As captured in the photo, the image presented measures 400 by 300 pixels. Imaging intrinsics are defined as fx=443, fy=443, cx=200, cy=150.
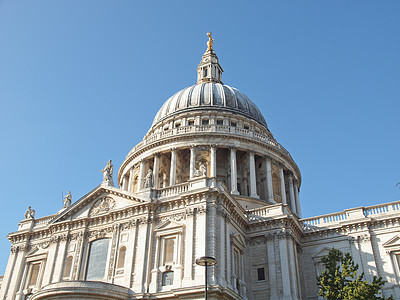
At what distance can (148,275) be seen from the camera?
31312mm

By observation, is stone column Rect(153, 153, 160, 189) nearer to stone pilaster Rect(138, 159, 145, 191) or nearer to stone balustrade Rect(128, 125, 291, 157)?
stone pilaster Rect(138, 159, 145, 191)

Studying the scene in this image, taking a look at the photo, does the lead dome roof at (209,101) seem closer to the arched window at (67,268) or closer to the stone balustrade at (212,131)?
the stone balustrade at (212,131)

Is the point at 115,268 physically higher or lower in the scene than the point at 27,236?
lower

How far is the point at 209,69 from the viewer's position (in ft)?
214

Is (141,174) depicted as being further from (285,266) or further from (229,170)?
(285,266)

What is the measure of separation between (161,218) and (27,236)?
1382cm

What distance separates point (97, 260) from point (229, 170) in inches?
800

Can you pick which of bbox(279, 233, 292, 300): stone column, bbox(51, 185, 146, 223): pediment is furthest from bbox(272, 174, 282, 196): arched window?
bbox(51, 185, 146, 223): pediment

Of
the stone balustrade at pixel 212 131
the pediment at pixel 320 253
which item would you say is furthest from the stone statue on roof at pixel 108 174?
the pediment at pixel 320 253

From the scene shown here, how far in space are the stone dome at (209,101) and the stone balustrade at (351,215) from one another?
2133 cm

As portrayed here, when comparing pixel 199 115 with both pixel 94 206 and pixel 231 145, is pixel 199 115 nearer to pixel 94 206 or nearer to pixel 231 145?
pixel 231 145

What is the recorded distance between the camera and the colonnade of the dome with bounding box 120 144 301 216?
48.7 m

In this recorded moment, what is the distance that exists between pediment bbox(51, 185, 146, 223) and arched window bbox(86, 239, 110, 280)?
97.9 inches

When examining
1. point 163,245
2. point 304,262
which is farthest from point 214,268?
point 304,262
